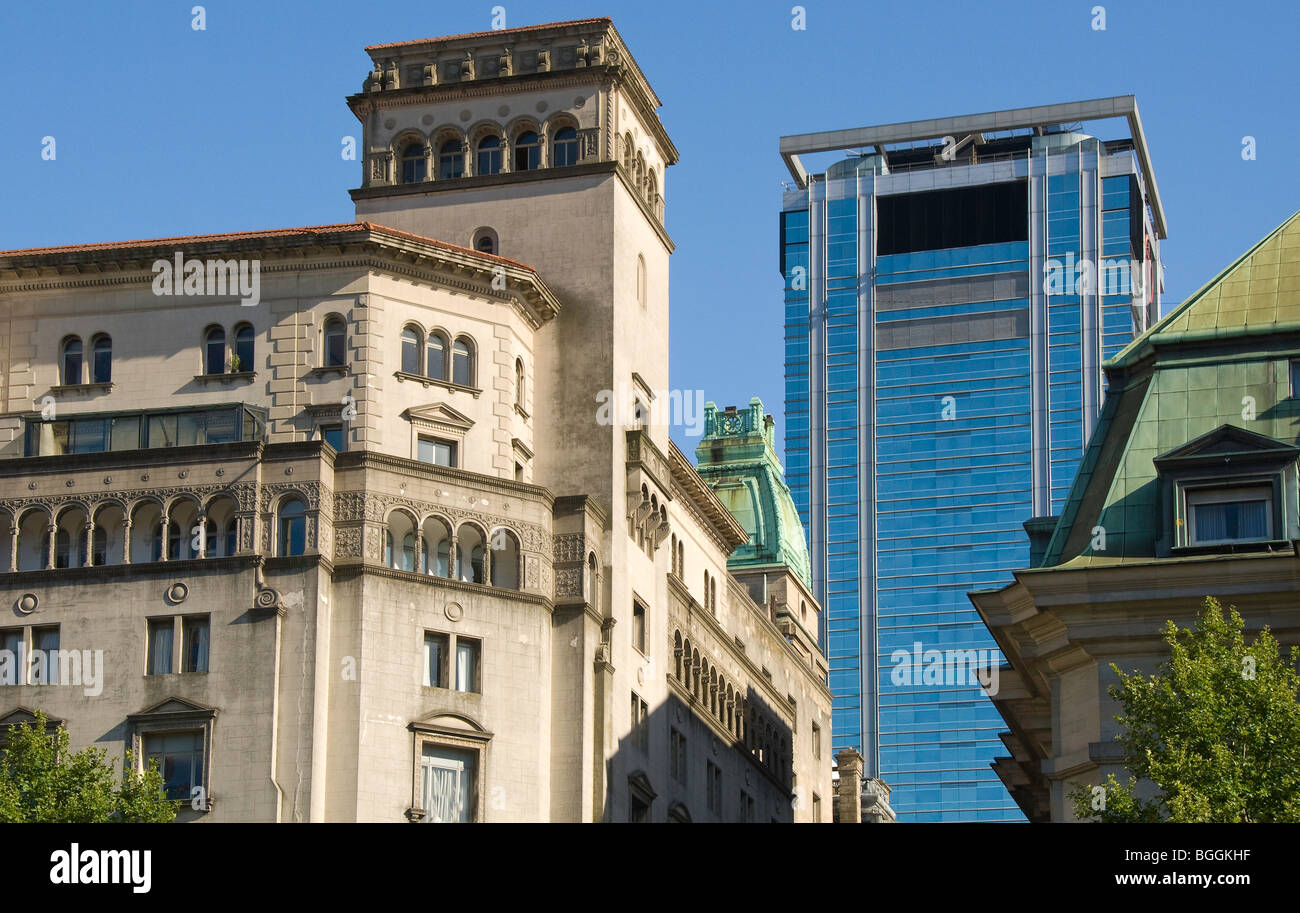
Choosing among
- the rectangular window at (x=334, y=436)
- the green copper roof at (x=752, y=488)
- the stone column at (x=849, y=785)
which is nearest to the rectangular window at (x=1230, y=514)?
the rectangular window at (x=334, y=436)

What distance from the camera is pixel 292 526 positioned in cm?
8081

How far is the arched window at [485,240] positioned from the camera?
93250 mm

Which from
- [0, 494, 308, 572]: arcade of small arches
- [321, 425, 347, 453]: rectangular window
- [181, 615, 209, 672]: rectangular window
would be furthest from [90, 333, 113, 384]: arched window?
[181, 615, 209, 672]: rectangular window

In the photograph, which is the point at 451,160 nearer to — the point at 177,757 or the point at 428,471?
the point at 428,471

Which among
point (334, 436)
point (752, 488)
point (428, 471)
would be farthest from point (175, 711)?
point (752, 488)

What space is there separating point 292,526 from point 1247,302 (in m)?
35.3

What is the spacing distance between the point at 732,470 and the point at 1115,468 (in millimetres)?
77544

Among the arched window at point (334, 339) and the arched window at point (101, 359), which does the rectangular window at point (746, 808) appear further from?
the arched window at point (101, 359)

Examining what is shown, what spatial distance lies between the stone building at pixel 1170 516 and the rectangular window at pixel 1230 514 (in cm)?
4
